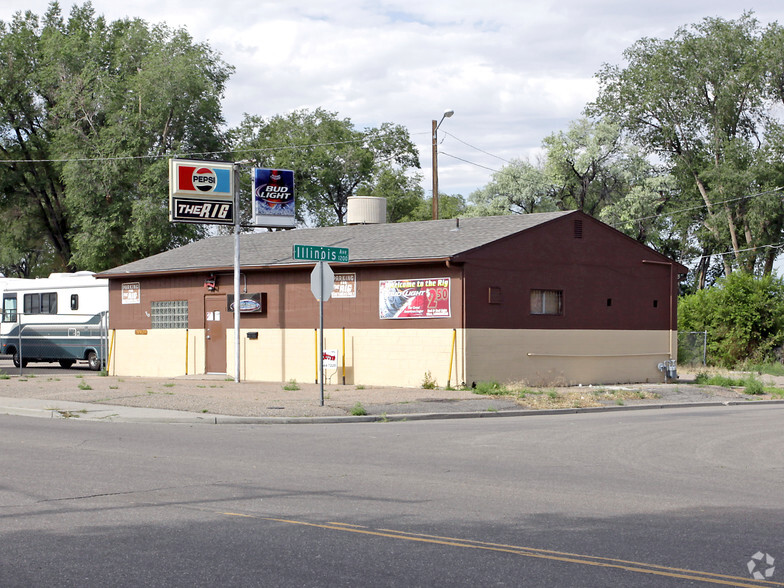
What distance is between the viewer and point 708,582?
6555mm

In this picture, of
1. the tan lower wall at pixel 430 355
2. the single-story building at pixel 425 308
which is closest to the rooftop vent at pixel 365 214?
the single-story building at pixel 425 308

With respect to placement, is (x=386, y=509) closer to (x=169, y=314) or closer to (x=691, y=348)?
(x=169, y=314)

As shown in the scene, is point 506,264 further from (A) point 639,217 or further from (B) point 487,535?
(A) point 639,217

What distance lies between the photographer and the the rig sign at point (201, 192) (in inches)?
1089

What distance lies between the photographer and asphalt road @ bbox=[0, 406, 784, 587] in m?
6.88

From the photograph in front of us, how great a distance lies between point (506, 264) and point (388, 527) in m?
18.4

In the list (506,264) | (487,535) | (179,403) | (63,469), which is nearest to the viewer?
(487,535)

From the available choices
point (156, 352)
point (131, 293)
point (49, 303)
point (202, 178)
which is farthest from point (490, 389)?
point (49, 303)

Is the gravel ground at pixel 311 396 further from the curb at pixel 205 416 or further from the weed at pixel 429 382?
the weed at pixel 429 382

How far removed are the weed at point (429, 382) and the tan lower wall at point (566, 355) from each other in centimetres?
97

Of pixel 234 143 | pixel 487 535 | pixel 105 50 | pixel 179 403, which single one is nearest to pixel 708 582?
pixel 487 535

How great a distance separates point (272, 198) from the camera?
29.4 metres

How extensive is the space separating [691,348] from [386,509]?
3225 cm

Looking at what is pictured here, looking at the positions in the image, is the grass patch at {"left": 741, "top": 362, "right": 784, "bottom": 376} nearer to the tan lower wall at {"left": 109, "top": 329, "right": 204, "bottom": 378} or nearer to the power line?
the tan lower wall at {"left": 109, "top": 329, "right": 204, "bottom": 378}
